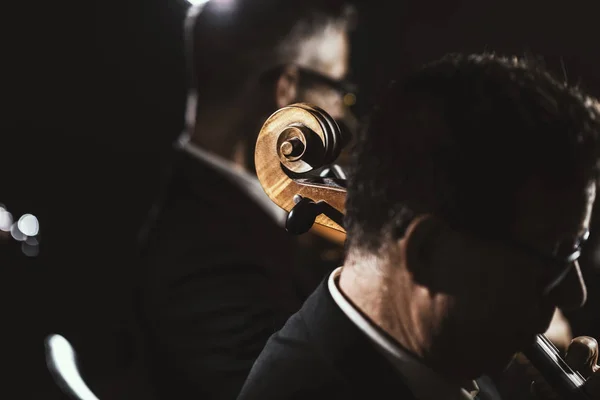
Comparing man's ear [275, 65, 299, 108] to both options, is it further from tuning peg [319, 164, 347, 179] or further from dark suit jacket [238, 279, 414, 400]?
dark suit jacket [238, 279, 414, 400]

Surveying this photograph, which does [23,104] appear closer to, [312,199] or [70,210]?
[70,210]

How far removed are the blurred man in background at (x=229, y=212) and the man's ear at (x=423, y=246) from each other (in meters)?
0.40

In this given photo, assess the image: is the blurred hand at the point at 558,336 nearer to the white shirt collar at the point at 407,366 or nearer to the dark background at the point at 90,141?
the white shirt collar at the point at 407,366

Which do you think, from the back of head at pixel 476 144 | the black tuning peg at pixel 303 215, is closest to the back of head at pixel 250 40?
the black tuning peg at pixel 303 215

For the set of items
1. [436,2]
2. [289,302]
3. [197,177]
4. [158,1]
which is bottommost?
[289,302]

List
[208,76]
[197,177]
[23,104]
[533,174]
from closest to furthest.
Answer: [533,174] → [197,177] → [208,76] → [23,104]

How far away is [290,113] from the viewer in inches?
33.9

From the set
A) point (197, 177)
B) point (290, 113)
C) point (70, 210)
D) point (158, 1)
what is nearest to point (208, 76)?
point (197, 177)

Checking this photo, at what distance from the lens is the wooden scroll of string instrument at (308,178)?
0.84 meters

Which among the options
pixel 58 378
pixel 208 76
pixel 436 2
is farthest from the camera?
pixel 436 2

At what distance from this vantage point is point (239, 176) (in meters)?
1.77

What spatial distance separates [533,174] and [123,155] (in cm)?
295

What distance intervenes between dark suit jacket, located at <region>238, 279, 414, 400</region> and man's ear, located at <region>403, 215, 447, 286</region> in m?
0.10

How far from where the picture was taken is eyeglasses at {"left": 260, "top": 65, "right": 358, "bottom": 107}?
1.83 m
